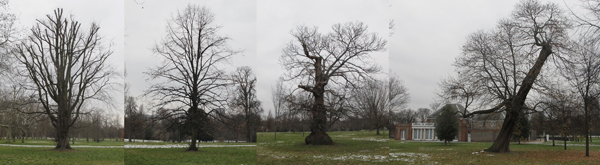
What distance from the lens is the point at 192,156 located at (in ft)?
31.7

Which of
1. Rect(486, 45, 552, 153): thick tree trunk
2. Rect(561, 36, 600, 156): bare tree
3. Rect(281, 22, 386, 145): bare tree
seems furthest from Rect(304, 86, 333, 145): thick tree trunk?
Rect(561, 36, 600, 156): bare tree

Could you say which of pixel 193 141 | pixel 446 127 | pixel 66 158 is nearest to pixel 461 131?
pixel 446 127

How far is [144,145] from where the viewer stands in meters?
8.52

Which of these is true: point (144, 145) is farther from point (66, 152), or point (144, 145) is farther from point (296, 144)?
point (66, 152)

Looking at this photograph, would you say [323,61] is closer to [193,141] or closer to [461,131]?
[193,141]

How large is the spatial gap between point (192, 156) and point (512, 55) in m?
12.0

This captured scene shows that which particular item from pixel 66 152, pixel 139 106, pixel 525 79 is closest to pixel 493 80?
pixel 525 79

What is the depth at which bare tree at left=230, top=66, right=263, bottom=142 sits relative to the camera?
30.2 feet

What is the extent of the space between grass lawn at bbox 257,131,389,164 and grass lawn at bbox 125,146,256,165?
0.47 m

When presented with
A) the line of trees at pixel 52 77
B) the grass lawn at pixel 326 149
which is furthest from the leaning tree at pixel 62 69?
the grass lawn at pixel 326 149

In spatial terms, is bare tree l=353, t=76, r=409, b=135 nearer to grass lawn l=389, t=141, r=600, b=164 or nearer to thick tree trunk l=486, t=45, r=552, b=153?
grass lawn l=389, t=141, r=600, b=164

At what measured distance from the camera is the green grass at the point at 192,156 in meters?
8.26

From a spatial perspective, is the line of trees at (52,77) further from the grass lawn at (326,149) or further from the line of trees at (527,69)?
the line of trees at (527,69)

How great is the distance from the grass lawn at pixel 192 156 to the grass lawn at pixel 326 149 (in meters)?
0.47
